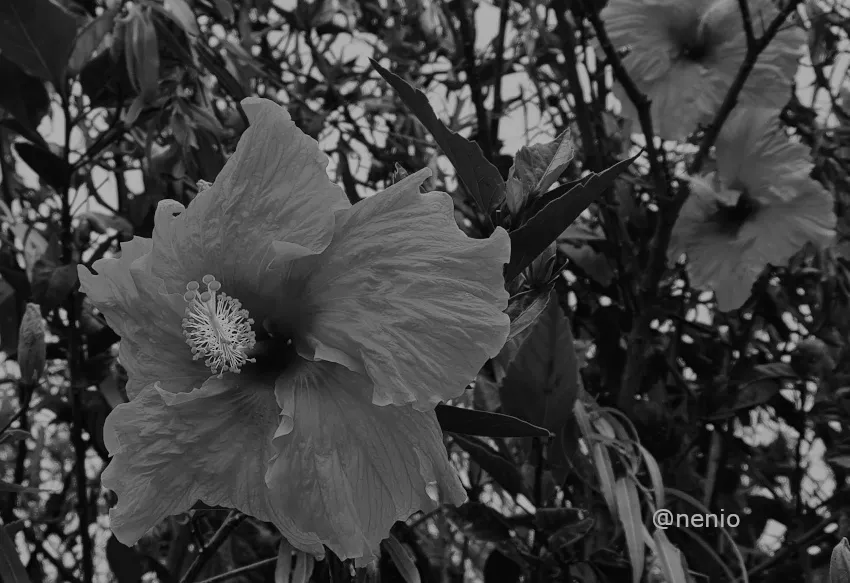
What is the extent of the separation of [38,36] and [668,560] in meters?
0.95

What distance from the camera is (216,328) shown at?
62 cm

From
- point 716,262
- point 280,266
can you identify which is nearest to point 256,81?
point 716,262

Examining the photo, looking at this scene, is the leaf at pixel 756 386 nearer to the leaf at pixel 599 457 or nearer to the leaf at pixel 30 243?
the leaf at pixel 599 457

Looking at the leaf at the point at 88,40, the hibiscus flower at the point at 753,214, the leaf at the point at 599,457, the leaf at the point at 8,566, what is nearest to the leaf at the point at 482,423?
the leaf at the point at 599,457

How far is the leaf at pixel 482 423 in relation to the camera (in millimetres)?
640

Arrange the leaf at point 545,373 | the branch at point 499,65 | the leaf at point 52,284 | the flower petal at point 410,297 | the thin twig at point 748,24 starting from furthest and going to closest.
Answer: the branch at point 499,65 < the thin twig at point 748,24 < the leaf at point 52,284 < the leaf at point 545,373 < the flower petal at point 410,297

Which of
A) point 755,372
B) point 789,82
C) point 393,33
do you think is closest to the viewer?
point 755,372

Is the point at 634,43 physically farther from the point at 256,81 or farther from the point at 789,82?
the point at 256,81

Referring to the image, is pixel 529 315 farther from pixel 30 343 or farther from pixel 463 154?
pixel 30 343

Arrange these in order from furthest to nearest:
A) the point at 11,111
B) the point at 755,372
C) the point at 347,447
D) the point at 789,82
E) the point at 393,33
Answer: the point at 393,33 < the point at 789,82 < the point at 755,372 < the point at 11,111 < the point at 347,447

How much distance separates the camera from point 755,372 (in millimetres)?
1471

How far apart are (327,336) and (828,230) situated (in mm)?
1158

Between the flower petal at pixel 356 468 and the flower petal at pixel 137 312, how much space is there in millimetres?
106

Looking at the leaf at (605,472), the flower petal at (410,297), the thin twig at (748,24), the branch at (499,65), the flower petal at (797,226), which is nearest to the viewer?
the flower petal at (410,297)
